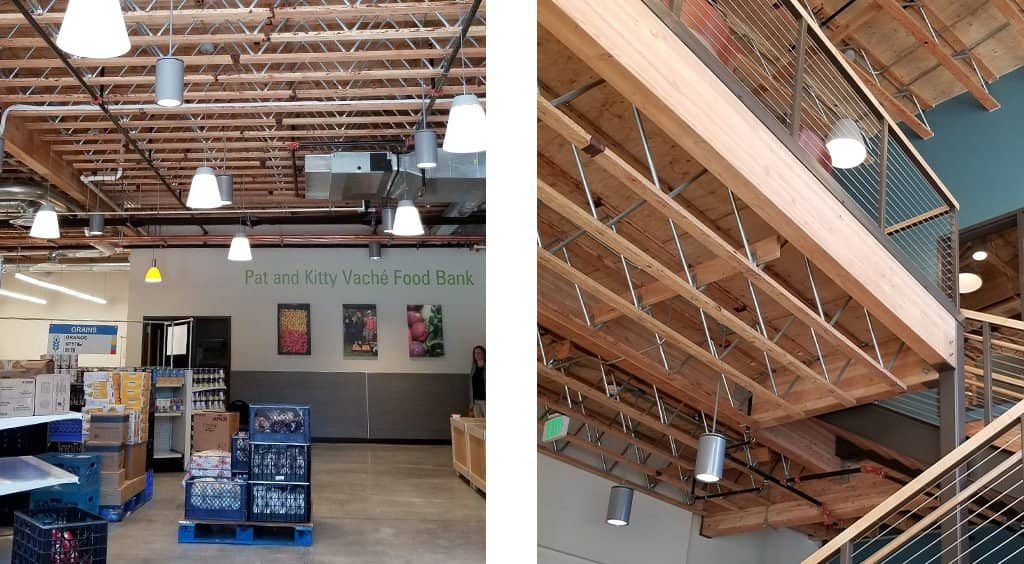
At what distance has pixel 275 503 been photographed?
7523 millimetres

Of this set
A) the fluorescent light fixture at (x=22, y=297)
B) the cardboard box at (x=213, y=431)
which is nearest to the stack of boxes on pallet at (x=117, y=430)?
the cardboard box at (x=213, y=431)

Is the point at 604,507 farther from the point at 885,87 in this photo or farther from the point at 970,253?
the point at 885,87

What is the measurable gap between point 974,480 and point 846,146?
306 centimetres

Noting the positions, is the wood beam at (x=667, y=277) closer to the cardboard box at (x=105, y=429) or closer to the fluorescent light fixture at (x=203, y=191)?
the fluorescent light fixture at (x=203, y=191)

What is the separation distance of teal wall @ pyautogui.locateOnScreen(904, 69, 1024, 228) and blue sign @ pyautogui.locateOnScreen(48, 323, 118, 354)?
34.0 feet

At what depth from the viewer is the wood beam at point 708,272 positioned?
5.97 metres

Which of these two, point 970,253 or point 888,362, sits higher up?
point 970,253

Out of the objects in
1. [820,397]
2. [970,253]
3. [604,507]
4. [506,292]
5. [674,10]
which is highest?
[674,10]

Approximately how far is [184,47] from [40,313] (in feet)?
48.6

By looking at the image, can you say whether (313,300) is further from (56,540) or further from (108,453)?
(56,540)

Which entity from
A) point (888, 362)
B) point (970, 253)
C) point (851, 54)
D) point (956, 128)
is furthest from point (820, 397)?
point (956, 128)

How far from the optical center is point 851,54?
9141 mm

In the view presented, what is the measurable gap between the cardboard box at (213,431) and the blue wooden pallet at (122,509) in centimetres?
174

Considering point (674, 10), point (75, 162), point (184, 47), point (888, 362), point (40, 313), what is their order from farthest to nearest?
1. point (40, 313)
2. point (75, 162)
3. point (184, 47)
4. point (888, 362)
5. point (674, 10)
